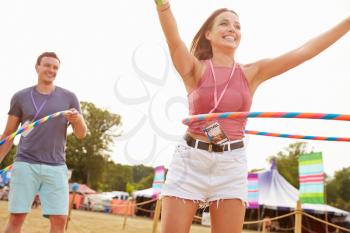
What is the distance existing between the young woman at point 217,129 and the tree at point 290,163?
55.3m

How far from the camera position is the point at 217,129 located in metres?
2.62

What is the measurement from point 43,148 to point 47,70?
87cm

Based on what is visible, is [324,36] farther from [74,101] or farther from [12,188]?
[12,188]

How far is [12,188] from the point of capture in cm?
399

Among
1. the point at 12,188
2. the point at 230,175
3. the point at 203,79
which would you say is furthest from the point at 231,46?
the point at 12,188

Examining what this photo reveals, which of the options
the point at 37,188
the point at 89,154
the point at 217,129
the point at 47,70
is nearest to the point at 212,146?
the point at 217,129

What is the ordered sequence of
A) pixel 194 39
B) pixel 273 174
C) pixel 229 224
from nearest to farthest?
pixel 229 224 → pixel 194 39 → pixel 273 174

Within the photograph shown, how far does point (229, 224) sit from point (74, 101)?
2497mm

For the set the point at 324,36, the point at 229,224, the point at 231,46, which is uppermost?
the point at 324,36

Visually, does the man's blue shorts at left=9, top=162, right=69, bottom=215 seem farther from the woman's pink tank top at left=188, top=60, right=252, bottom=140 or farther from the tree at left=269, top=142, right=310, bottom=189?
the tree at left=269, top=142, right=310, bottom=189

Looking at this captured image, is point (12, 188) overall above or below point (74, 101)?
below

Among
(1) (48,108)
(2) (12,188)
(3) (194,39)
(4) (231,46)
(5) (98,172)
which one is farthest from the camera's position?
(5) (98,172)

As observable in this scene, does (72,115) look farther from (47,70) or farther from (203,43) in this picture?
(203,43)

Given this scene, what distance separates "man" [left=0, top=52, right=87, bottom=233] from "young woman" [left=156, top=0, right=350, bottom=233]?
1.69 m
